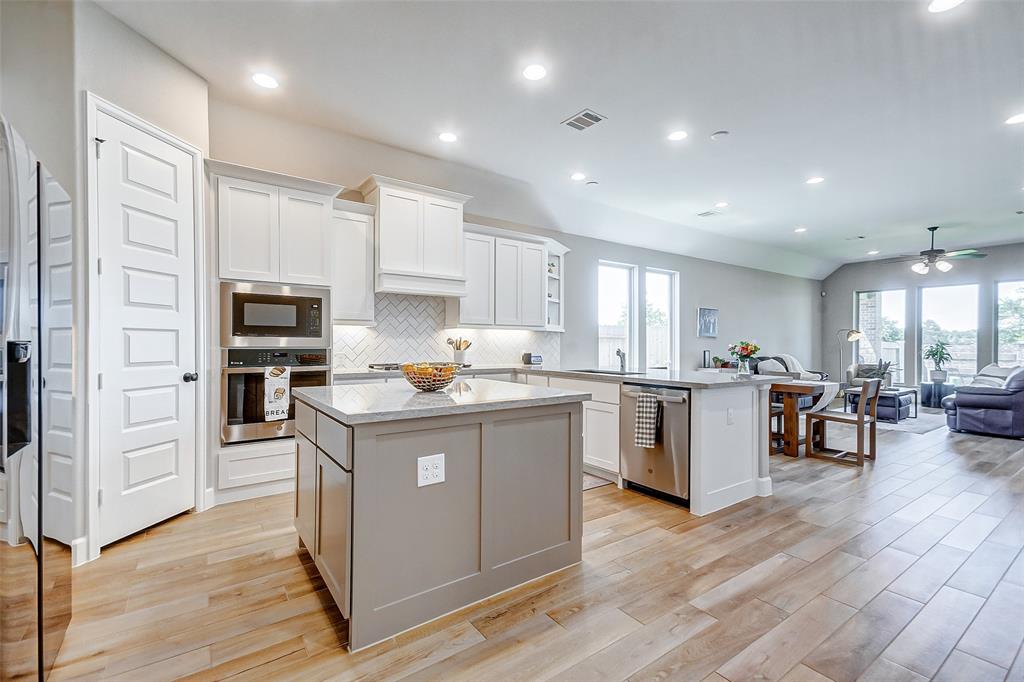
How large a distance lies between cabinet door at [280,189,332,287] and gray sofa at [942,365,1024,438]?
7874 mm

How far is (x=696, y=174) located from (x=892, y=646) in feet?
14.2

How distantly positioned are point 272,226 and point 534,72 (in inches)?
87.8

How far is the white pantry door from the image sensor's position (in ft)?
8.79

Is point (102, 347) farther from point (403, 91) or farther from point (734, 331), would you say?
point (734, 331)

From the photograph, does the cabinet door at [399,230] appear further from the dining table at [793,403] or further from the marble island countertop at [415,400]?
the dining table at [793,403]

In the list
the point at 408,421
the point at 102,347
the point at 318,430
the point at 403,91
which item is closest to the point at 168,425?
the point at 102,347

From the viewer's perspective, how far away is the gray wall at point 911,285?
845 centimetres

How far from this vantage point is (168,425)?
3059 millimetres

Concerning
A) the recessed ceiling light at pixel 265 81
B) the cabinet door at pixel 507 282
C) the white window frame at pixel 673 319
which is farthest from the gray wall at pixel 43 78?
the white window frame at pixel 673 319

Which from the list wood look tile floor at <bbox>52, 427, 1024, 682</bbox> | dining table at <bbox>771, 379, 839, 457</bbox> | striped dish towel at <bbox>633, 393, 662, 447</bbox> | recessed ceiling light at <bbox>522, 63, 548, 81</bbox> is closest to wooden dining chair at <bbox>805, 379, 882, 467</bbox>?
dining table at <bbox>771, 379, 839, 457</bbox>

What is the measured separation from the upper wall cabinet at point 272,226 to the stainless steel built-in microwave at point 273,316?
86 mm

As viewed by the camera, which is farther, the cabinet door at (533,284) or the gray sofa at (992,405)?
the gray sofa at (992,405)

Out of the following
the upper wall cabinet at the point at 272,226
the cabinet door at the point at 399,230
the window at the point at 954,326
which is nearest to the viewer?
the upper wall cabinet at the point at 272,226

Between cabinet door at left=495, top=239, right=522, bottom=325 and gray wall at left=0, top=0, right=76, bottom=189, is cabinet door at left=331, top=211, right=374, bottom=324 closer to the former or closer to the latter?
cabinet door at left=495, top=239, right=522, bottom=325
